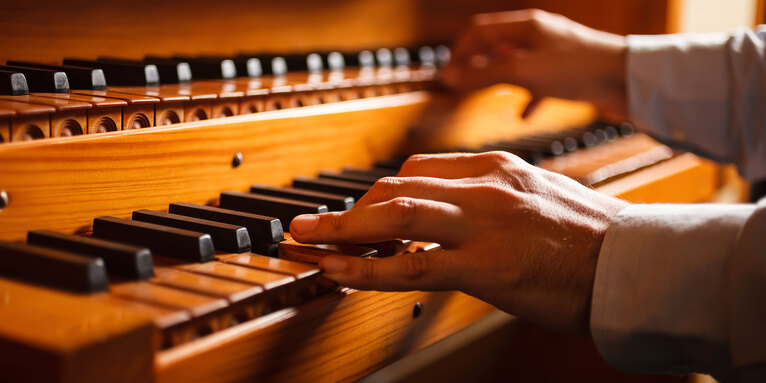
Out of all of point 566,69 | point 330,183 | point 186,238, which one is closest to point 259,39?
point 330,183

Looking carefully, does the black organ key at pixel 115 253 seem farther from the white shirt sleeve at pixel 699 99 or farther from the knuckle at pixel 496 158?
the white shirt sleeve at pixel 699 99

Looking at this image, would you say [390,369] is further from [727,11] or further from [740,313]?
[727,11]

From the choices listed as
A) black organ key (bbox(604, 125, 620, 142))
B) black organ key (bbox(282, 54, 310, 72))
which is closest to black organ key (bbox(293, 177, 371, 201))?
black organ key (bbox(282, 54, 310, 72))

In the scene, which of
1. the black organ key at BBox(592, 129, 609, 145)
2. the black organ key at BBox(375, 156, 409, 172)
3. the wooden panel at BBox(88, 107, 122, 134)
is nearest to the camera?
the wooden panel at BBox(88, 107, 122, 134)

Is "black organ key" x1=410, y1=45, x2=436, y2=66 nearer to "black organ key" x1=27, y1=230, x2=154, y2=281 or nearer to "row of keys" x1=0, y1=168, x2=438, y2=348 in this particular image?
"row of keys" x1=0, y1=168, x2=438, y2=348

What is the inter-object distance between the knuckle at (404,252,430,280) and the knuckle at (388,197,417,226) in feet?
0.11

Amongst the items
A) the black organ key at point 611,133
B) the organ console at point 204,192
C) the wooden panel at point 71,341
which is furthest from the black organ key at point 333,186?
the black organ key at point 611,133

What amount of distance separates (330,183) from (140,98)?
285 mm

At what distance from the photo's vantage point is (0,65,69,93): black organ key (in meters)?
0.81

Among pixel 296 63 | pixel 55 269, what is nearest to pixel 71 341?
pixel 55 269

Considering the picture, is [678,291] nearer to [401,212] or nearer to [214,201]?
[401,212]

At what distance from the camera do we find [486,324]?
1979mm

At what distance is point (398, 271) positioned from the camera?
2.19 feet

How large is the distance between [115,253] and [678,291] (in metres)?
0.56
